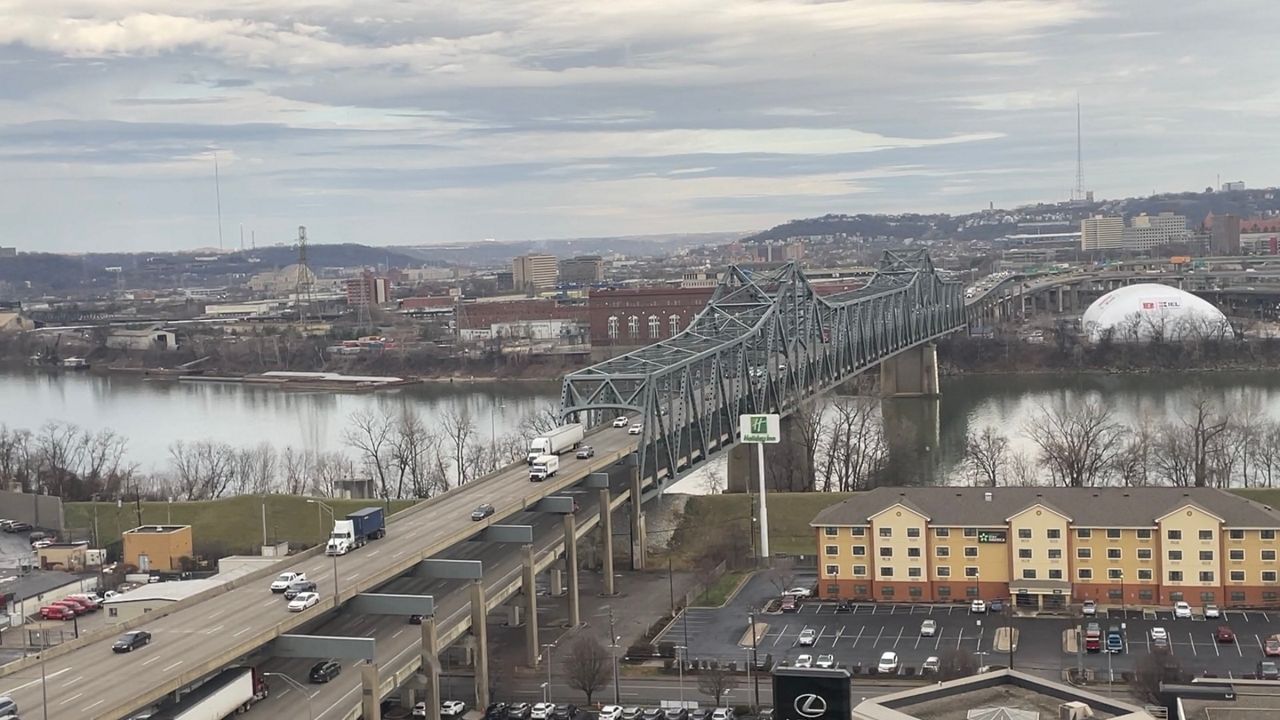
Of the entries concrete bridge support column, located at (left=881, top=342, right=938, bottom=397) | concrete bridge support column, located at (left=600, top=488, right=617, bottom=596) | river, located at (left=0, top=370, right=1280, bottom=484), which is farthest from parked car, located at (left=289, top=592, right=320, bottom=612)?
concrete bridge support column, located at (left=881, top=342, right=938, bottom=397)

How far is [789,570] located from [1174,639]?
511 centimetres

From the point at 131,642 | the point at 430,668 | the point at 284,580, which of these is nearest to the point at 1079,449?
the point at 430,668

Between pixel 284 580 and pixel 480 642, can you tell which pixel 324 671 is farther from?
pixel 480 642

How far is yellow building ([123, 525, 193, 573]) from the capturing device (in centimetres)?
2052

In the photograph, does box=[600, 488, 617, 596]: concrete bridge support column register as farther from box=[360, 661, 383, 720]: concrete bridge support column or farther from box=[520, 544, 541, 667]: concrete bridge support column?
box=[360, 661, 383, 720]: concrete bridge support column

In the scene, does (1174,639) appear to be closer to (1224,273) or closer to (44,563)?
(44,563)

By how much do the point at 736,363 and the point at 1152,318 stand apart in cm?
2746

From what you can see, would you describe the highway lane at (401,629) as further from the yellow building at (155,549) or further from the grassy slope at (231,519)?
the yellow building at (155,549)

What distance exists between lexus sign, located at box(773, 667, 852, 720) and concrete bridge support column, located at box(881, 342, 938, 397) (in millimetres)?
33117

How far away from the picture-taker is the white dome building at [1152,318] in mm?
46938

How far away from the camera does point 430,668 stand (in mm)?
12406

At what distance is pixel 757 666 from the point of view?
14547mm

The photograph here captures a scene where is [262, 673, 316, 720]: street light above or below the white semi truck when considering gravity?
below

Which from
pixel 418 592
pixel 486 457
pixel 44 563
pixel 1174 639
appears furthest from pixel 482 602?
pixel 486 457
